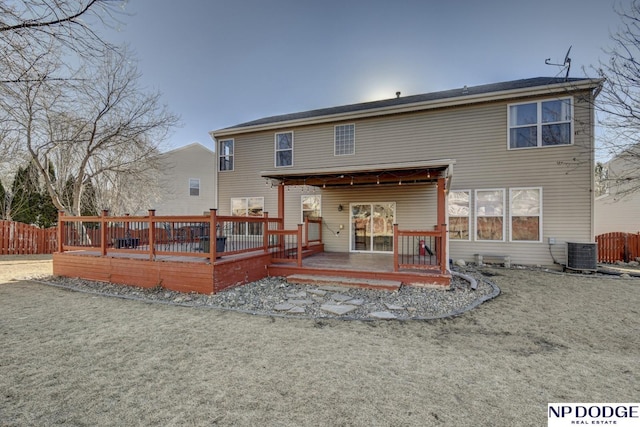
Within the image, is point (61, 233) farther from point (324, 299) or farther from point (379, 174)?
point (379, 174)

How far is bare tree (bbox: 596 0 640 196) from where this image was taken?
726 centimetres

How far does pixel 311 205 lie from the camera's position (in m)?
11.6

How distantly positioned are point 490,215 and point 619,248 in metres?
6.10

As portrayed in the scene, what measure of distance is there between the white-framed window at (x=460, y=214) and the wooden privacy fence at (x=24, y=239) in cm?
1727

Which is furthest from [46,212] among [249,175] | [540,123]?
[540,123]

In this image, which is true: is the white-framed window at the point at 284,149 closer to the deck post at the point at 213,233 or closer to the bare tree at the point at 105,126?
the bare tree at the point at 105,126

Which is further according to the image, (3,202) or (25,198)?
(25,198)

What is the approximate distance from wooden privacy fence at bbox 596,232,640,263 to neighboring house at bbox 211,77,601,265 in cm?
367

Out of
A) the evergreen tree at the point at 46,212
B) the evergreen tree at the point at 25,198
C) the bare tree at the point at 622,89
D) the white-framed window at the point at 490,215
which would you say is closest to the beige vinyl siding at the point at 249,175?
the white-framed window at the point at 490,215

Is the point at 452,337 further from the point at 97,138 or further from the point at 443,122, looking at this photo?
the point at 97,138

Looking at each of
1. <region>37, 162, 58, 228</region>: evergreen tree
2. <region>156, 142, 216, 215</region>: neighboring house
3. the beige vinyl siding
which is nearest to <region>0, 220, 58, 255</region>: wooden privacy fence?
<region>37, 162, 58, 228</region>: evergreen tree

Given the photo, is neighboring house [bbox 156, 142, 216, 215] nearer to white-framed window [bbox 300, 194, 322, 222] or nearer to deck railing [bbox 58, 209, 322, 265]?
white-framed window [bbox 300, 194, 322, 222]

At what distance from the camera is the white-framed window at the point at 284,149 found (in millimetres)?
12062

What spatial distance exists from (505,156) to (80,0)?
10867 mm
